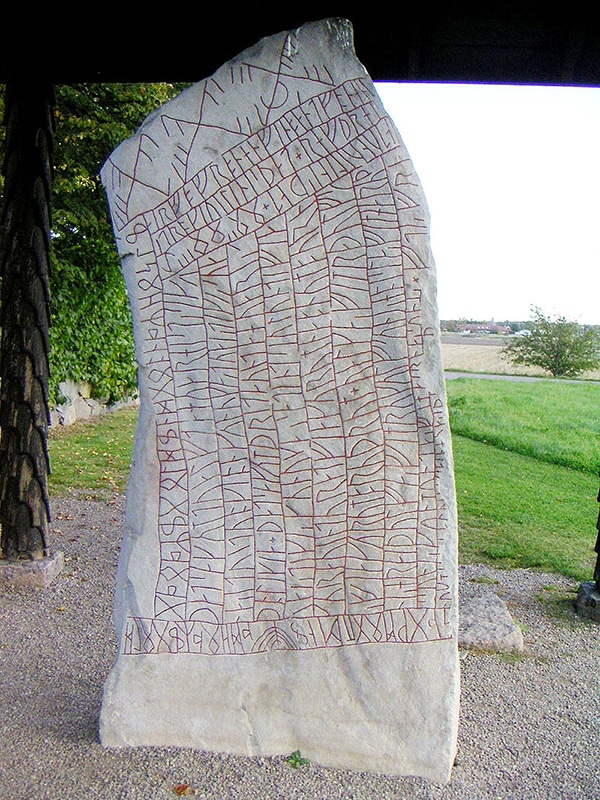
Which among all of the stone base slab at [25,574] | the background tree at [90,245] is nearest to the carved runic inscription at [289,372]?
the stone base slab at [25,574]

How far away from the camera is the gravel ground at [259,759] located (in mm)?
2695

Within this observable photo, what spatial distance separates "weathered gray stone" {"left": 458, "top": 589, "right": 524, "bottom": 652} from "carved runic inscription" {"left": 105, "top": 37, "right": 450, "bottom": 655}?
1.38 m

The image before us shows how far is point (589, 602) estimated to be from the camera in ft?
14.6

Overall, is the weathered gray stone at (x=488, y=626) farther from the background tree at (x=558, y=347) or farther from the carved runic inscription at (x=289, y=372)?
the background tree at (x=558, y=347)

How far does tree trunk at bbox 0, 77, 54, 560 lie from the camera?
421 cm

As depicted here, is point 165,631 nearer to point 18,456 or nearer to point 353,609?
point 353,609

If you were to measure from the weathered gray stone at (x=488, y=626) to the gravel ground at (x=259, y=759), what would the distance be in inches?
3.2

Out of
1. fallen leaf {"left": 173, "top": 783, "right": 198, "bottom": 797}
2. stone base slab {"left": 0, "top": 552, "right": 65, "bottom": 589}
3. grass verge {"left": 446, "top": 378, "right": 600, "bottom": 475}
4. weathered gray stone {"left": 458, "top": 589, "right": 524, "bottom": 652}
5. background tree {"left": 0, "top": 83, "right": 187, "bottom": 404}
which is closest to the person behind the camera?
fallen leaf {"left": 173, "top": 783, "right": 198, "bottom": 797}

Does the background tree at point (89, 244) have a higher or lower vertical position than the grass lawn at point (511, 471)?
higher

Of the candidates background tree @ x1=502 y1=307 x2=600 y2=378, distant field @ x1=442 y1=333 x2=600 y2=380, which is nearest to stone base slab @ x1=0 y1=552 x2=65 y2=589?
distant field @ x1=442 y1=333 x2=600 y2=380

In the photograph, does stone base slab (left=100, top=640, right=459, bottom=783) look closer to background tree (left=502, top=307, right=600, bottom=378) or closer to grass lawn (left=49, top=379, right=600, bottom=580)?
grass lawn (left=49, top=379, right=600, bottom=580)

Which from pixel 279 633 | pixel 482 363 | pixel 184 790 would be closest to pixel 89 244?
pixel 279 633

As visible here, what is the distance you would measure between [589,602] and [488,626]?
2.65 feet

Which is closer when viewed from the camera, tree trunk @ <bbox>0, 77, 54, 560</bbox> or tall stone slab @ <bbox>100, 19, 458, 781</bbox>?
tall stone slab @ <bbox>100, 19, 458, 781</bbox>
